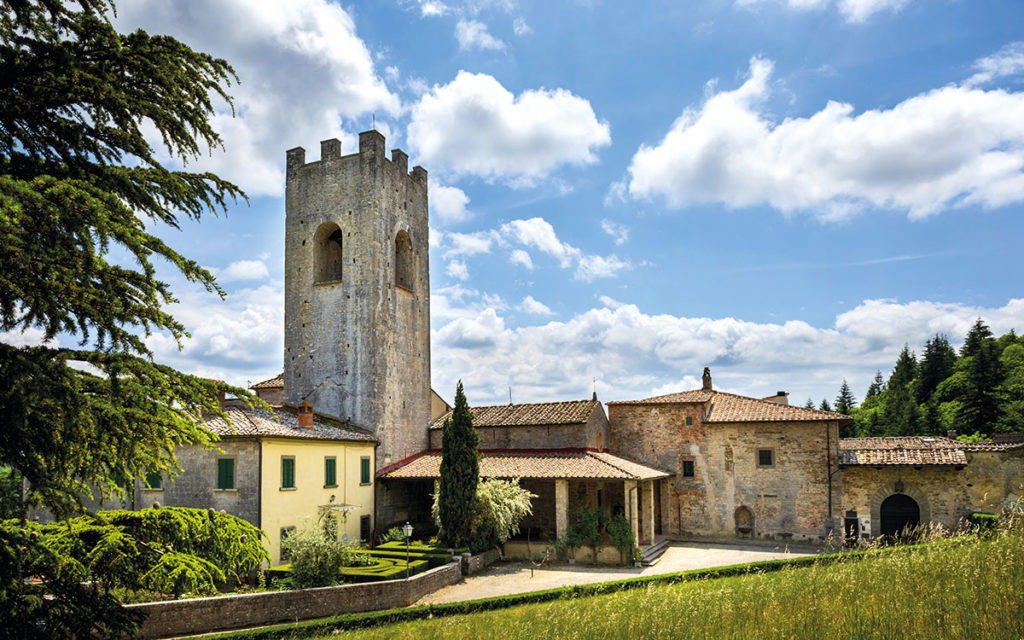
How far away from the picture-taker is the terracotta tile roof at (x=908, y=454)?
2542 centimetres

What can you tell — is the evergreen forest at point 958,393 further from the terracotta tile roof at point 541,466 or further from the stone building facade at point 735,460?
the terracotta tile roof at point 541,466

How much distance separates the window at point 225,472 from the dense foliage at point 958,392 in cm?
4274

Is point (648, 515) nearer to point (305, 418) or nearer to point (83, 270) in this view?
point (305, 418)

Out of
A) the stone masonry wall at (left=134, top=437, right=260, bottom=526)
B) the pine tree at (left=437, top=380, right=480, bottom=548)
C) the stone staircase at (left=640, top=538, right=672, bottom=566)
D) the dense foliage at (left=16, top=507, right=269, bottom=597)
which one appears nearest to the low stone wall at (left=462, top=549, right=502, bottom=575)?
the pine tree at (left=437, top=380, right=480, bottom=548)

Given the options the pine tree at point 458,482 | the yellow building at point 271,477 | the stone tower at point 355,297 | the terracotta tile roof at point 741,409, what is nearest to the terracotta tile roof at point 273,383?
the stone tower at point 355,297

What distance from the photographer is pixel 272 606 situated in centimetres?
1625

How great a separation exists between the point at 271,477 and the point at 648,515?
48.4 feet

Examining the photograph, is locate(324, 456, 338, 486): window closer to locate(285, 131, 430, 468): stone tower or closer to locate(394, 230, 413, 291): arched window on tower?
locate(285, 131, 430, 468): stone tower

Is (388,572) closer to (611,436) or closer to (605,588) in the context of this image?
(605,588)

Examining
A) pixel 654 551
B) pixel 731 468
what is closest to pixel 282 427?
pixel 654 551

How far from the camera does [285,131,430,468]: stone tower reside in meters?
28.7

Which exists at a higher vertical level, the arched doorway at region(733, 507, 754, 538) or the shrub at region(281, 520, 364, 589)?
the shrub at region(281, 520, 364, 589)

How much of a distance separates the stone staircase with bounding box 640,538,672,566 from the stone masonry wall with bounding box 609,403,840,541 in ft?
7.53

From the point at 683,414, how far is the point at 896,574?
22.0m
